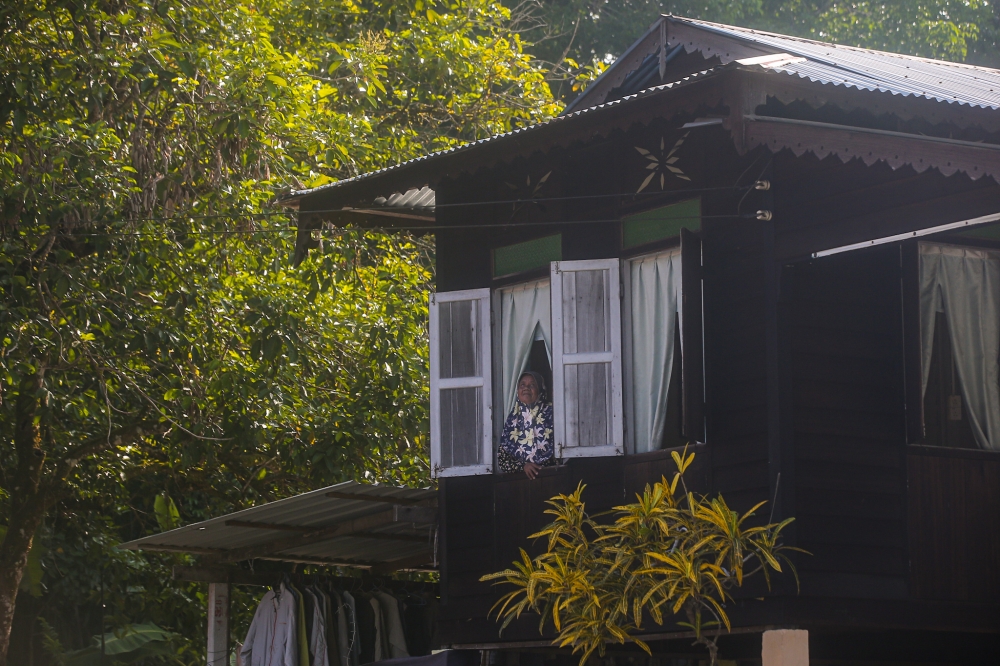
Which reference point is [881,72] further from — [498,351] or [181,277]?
[181,277]

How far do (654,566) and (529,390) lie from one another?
202cm

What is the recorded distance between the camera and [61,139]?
11148 millimetres

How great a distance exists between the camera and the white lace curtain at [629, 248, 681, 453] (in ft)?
27.8

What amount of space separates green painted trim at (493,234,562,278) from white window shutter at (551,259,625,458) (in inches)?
23.7

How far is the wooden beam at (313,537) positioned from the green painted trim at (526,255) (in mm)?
2140

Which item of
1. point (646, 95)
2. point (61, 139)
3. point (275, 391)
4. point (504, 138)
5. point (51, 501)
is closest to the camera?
point (646, 95)

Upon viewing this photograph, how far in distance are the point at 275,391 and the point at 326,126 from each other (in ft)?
9.56

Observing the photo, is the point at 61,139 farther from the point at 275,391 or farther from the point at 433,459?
the point at 433,459

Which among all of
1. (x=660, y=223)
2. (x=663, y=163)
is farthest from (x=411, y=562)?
(x=663, y=163)

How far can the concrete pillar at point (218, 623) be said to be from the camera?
460 inches

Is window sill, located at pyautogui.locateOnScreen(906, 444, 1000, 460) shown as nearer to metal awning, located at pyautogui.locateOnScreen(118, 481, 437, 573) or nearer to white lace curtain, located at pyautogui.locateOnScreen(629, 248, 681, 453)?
white lace curtain, located at pyautogui.locateOnScreen(629, 248, 681, 453)

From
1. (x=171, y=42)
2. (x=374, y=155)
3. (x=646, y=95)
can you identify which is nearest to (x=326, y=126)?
(x=374, y=155)

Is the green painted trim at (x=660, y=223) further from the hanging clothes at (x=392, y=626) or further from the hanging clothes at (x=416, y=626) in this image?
the hanging clothes at (x=416, y=626)

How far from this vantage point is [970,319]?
8445 millimetres
